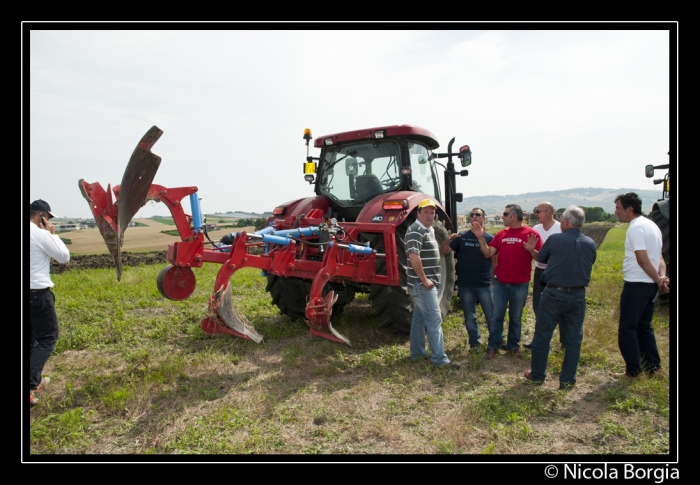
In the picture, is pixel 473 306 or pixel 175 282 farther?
pixel 473 306

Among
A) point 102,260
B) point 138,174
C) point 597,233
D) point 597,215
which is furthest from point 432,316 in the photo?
point 597,215

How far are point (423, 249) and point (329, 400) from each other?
154cm

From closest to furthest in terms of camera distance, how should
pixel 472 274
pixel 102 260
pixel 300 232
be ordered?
pixel 472 274 < pixel 300 232 < pixel 102 260

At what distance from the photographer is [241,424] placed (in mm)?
3078

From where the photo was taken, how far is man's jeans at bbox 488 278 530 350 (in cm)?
441

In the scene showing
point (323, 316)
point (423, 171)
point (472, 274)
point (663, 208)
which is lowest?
Answer: point (323, 316)

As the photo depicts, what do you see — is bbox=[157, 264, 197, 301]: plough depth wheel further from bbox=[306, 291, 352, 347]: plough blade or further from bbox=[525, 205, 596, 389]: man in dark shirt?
bbox=[525, 205, 596, 389]: man in dark shirt

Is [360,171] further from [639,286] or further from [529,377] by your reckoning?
[639,286]

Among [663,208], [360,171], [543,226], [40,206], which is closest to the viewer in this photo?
[40,206]

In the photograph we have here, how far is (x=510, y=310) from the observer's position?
448cm

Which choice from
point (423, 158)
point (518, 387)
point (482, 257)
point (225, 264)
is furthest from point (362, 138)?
point (518, 387)

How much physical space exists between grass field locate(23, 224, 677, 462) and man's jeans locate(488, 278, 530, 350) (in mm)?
172

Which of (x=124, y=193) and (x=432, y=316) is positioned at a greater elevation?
(x=124, y=193)

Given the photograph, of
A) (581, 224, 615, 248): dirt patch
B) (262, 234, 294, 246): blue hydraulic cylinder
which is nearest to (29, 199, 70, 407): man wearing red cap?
(262, 234, 294, 246): blue hydraulic cylinder
